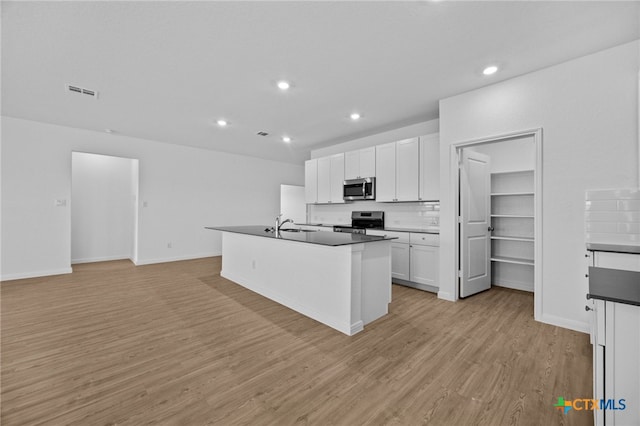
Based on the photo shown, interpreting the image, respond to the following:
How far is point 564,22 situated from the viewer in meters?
2.15

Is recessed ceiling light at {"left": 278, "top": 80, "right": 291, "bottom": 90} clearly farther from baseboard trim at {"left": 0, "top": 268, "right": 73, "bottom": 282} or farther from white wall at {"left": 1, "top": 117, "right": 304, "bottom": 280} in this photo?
baseboard trim at {"left": 0, "top": 268, "right": 73, "bottom": 282}

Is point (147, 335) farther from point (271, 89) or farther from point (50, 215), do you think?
point (50, 215)

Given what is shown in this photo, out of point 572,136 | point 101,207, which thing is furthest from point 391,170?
point 101,207

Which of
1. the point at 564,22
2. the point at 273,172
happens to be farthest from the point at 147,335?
the point at 273,172

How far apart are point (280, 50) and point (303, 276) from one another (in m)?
2.35

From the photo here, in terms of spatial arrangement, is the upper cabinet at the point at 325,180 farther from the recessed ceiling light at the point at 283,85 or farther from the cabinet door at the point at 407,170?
the recessed ceiling light at the point at 283,85

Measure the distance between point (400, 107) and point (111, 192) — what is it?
22.4 ft

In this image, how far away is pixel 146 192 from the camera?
19.3 ft

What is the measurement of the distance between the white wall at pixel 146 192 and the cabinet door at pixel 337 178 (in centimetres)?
285

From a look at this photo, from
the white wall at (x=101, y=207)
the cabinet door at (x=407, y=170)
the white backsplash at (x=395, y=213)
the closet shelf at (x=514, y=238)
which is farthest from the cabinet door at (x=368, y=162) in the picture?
the white wall at (x=101, y=207)

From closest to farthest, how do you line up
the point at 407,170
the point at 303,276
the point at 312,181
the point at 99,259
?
the point at 303,276, the point at 407,170, the point at 99,259, the point at 312,181

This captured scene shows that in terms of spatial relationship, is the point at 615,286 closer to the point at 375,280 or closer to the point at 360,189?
the point at 375,280

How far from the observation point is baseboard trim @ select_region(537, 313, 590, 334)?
2607 millimetres

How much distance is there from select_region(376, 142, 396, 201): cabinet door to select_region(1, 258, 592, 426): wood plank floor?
2.13m
